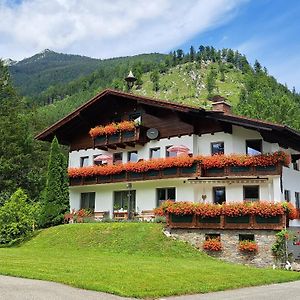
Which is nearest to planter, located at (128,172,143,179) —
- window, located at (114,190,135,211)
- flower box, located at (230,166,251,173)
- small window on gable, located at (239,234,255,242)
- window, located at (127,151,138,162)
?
window, located at (114,190,135,211)

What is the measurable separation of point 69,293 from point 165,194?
21114 millimetres

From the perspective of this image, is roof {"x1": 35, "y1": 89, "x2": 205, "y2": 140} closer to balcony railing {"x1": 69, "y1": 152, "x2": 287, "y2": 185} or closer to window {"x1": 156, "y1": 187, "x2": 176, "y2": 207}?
balcony railing {"x1": 69, "y1": 152, "x2": 287, "y2": 185}

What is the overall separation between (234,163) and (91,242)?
9.78 meters

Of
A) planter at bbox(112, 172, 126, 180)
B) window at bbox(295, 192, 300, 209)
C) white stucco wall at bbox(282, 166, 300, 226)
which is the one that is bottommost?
window at bbox(295, 192, 300, 209)

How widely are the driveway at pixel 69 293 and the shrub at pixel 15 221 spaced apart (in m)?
17.6

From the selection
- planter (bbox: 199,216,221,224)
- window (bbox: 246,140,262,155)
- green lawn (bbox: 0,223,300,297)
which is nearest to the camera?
green lawn (bbox: 0,223,300,297)

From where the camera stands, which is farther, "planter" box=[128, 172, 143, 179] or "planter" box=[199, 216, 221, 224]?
"planter" box=[128, 172, 143, 179]

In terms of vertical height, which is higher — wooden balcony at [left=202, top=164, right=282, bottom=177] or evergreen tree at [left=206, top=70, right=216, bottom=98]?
evergreen tree at [left=206, top=70, right=216, bottom=98]

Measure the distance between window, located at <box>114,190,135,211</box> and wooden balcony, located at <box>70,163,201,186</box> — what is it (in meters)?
1.42

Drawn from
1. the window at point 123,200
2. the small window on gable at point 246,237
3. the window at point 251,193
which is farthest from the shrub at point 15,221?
the small window on gable at point 246,237

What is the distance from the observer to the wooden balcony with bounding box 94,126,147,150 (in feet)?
109

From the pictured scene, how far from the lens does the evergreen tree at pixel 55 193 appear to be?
3369cm

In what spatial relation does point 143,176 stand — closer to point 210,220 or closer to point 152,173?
point 152,173

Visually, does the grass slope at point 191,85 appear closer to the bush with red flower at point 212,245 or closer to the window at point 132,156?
the window at point 132,156
